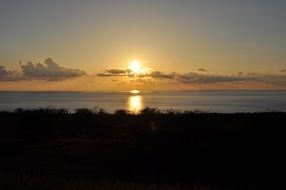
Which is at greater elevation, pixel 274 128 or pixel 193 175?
pixel 274 128

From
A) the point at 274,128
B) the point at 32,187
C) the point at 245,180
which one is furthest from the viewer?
the point at 274,128

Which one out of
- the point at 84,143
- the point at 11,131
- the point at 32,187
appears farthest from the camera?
the point at 11,131

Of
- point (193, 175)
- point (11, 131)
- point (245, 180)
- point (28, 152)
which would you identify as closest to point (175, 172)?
point (193, 175)

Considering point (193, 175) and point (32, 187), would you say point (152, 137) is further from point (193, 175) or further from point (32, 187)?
point (32, 187)

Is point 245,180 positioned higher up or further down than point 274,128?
further down

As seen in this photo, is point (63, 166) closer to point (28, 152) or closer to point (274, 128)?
point (28, 152)

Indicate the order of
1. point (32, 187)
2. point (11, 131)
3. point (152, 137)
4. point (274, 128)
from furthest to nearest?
1. point (11, 131)
2. point (152, 137)
3. point (274, 128)
4. point (32, 187)

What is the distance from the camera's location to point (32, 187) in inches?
558

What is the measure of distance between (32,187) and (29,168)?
859 cm

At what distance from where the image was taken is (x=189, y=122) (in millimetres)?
33125

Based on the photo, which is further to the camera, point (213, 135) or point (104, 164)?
point (213, 135)

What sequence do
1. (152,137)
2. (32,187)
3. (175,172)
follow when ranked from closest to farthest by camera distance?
(32,187) → (175,172) → (152,137)

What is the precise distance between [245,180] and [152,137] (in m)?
9.81

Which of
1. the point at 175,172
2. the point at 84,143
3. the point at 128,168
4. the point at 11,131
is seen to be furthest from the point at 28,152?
the point at 11,131
